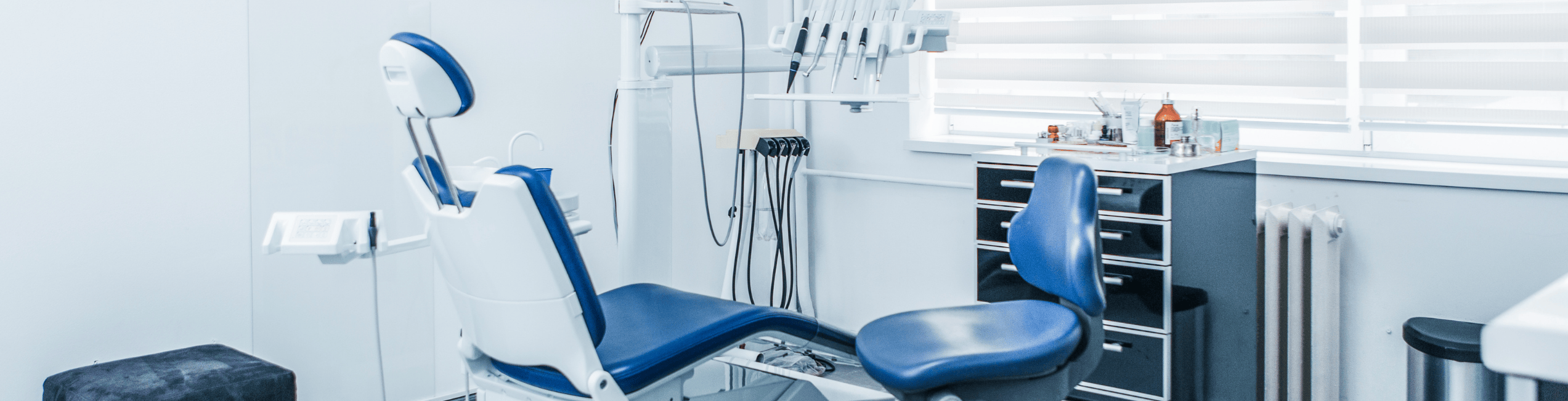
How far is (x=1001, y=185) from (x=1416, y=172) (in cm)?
96

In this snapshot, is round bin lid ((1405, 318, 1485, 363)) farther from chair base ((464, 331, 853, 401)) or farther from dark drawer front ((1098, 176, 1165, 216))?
chair base ((464, 331, 853, 401))

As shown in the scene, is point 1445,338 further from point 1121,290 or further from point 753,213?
point 753,213

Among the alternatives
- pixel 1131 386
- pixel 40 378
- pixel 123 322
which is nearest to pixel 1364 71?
pixel 1131 386

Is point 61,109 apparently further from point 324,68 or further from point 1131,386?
point 1131,386

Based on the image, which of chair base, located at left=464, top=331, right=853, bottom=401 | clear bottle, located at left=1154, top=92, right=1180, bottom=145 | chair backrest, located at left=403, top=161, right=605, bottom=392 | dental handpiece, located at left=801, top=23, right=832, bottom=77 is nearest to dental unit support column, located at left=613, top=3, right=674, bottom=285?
dental handpiece, located at left=801, top=23, right=832, bottom=77

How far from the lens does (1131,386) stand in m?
2.42

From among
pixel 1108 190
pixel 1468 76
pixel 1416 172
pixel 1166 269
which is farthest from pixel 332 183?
pixel 1468 76

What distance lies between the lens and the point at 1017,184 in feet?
8.18

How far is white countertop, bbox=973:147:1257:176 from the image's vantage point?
7.48ft

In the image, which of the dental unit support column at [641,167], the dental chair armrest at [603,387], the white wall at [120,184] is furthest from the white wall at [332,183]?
the dental chair armrest at [603,387]

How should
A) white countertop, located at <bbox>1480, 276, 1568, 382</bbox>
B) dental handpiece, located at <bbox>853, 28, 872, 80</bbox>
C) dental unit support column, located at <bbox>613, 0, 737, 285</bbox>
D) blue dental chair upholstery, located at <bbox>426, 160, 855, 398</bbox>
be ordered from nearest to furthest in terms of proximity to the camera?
1. white countertop, located at <bbox>1480, 276, 1568, 382</bbox>
2. blue dental chair upholstery, located at <bbox>426, 160, 855, 398</bbox>
3. dental handpiece, located at <bbox>853, 28, 872, 80</bbox>
4. dental unit support column, located at <bbox>613, 0, 737, 285</bbox>

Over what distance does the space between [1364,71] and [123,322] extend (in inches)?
121

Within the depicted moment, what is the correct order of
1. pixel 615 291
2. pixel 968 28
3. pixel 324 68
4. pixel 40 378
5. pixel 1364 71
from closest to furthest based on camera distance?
1. pixel 615 291
2. pixel 324 68
3. pixel 40 378
4. pixel 1364 71
5. pixel 968 28

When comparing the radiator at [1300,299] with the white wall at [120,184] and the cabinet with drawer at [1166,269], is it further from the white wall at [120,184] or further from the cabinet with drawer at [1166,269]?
the white wall at [120,184]
